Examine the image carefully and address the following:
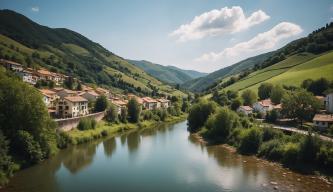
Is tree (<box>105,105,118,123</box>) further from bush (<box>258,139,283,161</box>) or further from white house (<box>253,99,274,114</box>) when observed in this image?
bush (<box>258,139,283,161</box>)

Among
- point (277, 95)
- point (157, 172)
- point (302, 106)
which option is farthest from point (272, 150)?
point (277, 95)

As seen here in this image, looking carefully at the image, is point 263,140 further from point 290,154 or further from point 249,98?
point 249,98

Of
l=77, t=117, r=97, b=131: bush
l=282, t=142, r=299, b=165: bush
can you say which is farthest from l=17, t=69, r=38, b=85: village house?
l=282, t=142, r=299, b=165: bush

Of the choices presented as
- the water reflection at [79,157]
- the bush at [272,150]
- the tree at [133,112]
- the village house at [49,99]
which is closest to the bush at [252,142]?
the bush at [272,150]

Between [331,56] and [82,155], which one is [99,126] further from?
[331,56]

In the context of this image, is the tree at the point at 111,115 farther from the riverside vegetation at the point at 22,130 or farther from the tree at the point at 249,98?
A: the tree at the point at 249,98
